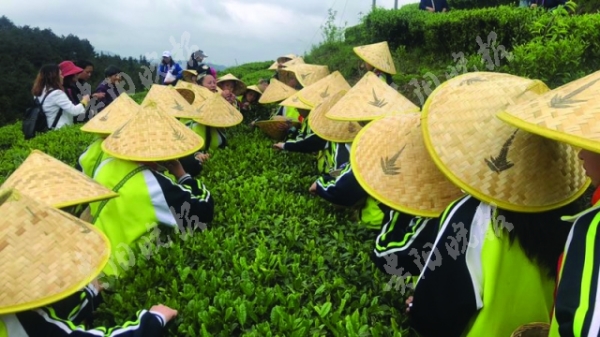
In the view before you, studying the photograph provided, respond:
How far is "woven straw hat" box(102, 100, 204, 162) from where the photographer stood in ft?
9.55

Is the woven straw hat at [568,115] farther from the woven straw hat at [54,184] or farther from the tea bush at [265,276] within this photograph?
the woven straw hat at [54,184]

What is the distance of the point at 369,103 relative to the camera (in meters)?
3.57

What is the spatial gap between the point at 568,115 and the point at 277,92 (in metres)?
5.03

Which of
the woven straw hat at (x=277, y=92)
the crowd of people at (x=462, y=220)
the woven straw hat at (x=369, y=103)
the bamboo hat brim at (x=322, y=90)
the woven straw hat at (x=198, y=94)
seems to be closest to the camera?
the crowd of people at (x=462, y=220)

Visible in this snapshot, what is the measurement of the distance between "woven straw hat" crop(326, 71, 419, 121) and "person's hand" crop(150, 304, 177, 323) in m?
1.80

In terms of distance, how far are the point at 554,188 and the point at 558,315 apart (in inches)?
24.4

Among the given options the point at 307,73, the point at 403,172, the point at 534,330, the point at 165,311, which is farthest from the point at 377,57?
the point at 534,330

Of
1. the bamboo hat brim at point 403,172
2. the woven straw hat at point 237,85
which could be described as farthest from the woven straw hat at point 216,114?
the bamboo hat brim at point 403,172

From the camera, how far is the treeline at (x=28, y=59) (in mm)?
22703

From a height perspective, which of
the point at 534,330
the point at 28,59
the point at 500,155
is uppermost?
the point at 28,59

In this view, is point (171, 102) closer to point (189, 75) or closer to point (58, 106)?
point (58, 106)

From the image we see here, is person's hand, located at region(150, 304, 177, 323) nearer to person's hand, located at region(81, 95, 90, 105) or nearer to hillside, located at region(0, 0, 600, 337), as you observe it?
hillside, located at region(0, 0, 600, 337)

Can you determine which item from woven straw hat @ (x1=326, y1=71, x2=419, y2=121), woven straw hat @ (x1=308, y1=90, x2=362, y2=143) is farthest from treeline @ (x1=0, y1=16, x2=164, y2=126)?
woven straw hat @ (x1=326, y1=71, x2=419, y2=121)

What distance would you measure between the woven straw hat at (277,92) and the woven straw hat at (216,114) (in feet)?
3.12
